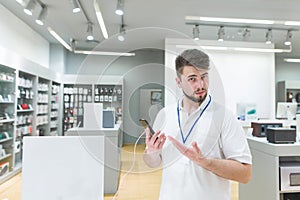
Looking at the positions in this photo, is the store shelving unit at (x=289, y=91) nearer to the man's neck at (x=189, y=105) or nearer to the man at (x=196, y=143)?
the man at (x=196, y=143)

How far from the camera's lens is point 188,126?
92 centimetres

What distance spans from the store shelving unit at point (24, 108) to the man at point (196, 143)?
443 cm

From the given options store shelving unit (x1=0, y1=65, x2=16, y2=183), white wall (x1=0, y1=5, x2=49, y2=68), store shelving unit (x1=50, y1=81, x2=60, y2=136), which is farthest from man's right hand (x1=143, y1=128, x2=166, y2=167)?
store shelving unit (x1=50, y1=81, x2=60, y2=136)

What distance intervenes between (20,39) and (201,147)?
220 inches

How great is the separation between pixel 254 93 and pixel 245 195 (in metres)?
4.39

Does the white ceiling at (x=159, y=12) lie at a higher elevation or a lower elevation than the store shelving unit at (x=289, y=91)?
higher

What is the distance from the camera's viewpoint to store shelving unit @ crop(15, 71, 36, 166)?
15.4 ft

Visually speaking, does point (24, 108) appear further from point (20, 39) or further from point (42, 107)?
point (20, 39)

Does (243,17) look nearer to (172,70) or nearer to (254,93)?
(254,93)

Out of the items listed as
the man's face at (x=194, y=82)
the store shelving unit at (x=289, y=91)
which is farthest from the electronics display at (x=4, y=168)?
the store shelving unit at (x=289, y=91)

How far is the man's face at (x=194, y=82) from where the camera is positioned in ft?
2.47

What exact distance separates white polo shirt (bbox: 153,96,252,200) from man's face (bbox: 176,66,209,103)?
67 millimetres

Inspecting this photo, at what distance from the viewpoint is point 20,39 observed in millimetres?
5270

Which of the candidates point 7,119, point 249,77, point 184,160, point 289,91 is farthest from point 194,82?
point 289,91
